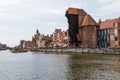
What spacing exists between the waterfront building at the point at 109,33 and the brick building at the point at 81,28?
10.7 feet

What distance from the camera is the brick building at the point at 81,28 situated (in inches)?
4956

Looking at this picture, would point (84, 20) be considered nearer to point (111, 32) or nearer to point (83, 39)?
point (83, 39)

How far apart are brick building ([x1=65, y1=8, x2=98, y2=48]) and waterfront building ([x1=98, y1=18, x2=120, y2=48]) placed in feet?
10.7

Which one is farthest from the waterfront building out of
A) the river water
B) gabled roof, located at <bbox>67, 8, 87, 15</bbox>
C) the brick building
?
the river water

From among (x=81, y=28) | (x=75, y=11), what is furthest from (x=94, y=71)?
(x=75, y=11)

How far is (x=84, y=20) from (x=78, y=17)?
175 inches

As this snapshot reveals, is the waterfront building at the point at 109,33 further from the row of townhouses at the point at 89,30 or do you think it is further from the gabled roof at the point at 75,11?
the gabled roof at the point at 75,11

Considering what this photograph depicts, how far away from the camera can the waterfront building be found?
106250 mm

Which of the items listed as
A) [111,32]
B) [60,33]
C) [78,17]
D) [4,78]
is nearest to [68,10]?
[78,17]

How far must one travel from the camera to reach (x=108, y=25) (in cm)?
11694

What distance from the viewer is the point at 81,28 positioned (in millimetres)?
130500

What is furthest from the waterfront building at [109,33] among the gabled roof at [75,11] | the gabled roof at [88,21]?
the gabled roof at [75,11]

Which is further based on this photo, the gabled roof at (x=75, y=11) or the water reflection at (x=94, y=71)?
the gabled roof at (x=75, y=11)

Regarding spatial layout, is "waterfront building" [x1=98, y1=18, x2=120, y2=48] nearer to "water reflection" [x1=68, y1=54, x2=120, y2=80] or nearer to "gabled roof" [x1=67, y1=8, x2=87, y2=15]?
"gabled roof" [x1=67, y1=8, x2=87, y2=15]
